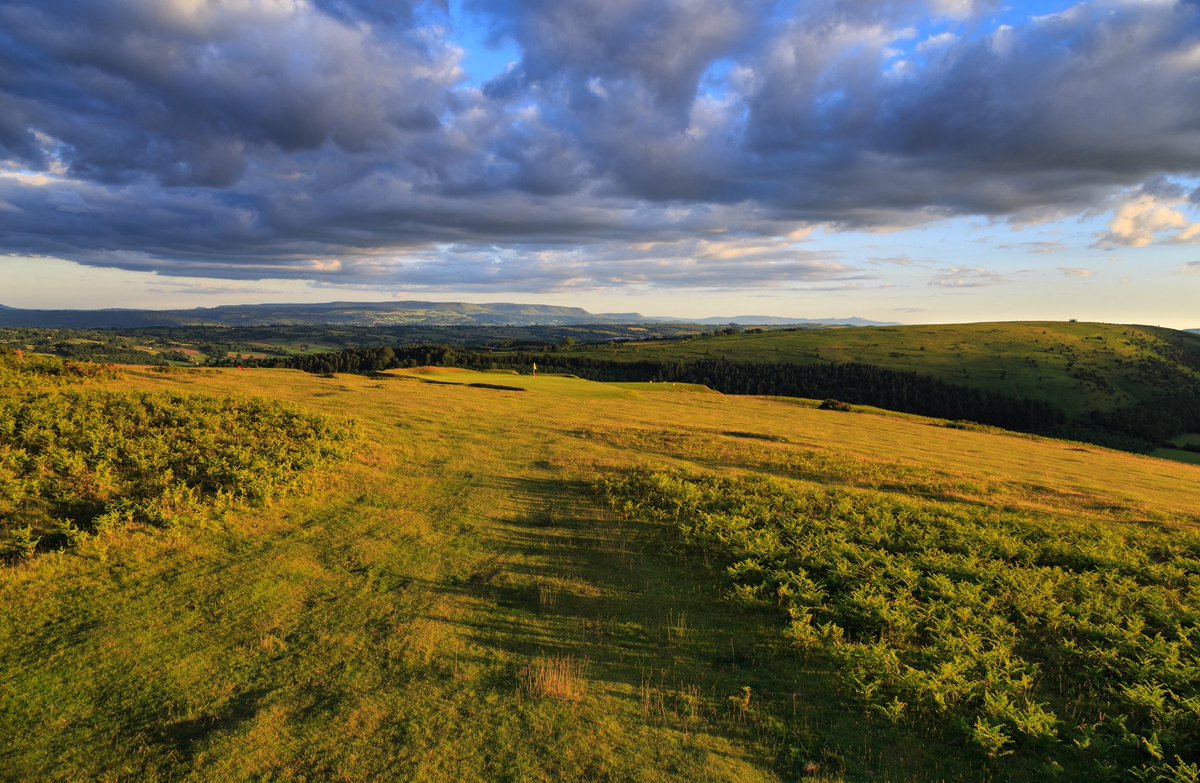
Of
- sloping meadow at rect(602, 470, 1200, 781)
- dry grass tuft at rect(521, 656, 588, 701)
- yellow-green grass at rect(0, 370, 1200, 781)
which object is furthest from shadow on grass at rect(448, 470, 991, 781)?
sloping meadow at rect(602, 470, 1200, 781)

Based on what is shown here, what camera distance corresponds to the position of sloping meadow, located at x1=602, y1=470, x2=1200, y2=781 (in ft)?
28.3

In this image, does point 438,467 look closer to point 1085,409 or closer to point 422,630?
point 422,630

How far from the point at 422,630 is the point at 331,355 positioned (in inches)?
6537

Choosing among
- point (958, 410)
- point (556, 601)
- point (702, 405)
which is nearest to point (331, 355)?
point (702, 405)

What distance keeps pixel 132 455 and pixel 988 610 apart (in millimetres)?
24836

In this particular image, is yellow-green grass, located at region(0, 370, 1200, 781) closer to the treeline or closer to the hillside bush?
the hillside bush

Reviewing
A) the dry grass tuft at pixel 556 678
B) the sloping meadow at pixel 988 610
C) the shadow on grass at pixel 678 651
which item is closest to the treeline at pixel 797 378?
the shadow on grass at pixel 678 651

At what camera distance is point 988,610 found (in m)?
12.3

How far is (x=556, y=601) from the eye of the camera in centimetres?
1254

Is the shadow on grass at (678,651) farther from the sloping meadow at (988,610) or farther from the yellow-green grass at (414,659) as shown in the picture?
the sloping meadow at (988,610)

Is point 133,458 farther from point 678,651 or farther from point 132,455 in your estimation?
point 678,651

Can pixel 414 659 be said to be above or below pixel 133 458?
below

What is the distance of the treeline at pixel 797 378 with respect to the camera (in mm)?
153750

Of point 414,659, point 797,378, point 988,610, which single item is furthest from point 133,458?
point 797,378
